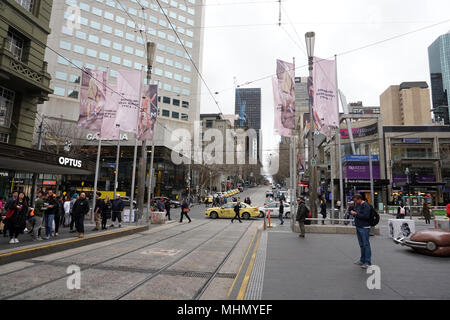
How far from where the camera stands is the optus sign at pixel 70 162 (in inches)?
523

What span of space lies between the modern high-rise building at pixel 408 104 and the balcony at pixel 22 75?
5952 inches

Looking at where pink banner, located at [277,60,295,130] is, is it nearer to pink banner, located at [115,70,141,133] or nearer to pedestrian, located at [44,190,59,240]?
pink banner, located at [115,70,141,133]

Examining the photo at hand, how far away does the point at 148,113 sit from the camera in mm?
16016

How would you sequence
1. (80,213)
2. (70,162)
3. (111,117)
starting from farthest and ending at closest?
(111,117) → (70,162) → (80,213)

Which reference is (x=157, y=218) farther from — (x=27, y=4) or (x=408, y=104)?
(x=408, y=104)

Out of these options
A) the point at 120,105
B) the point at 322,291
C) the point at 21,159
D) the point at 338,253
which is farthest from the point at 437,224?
the point at 21,159

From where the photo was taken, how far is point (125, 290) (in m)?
5.21

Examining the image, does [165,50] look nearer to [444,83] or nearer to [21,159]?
[21,159]

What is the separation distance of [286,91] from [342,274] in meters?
11.0

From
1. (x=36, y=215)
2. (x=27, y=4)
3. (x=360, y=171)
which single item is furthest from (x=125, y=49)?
(x=36, y=215)

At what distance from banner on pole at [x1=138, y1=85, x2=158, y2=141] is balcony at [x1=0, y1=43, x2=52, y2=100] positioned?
727cm

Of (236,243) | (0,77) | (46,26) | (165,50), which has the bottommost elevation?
(236,243)

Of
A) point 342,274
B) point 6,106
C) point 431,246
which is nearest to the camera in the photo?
point 342,274

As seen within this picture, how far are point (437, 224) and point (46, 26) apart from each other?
28.1 metres
